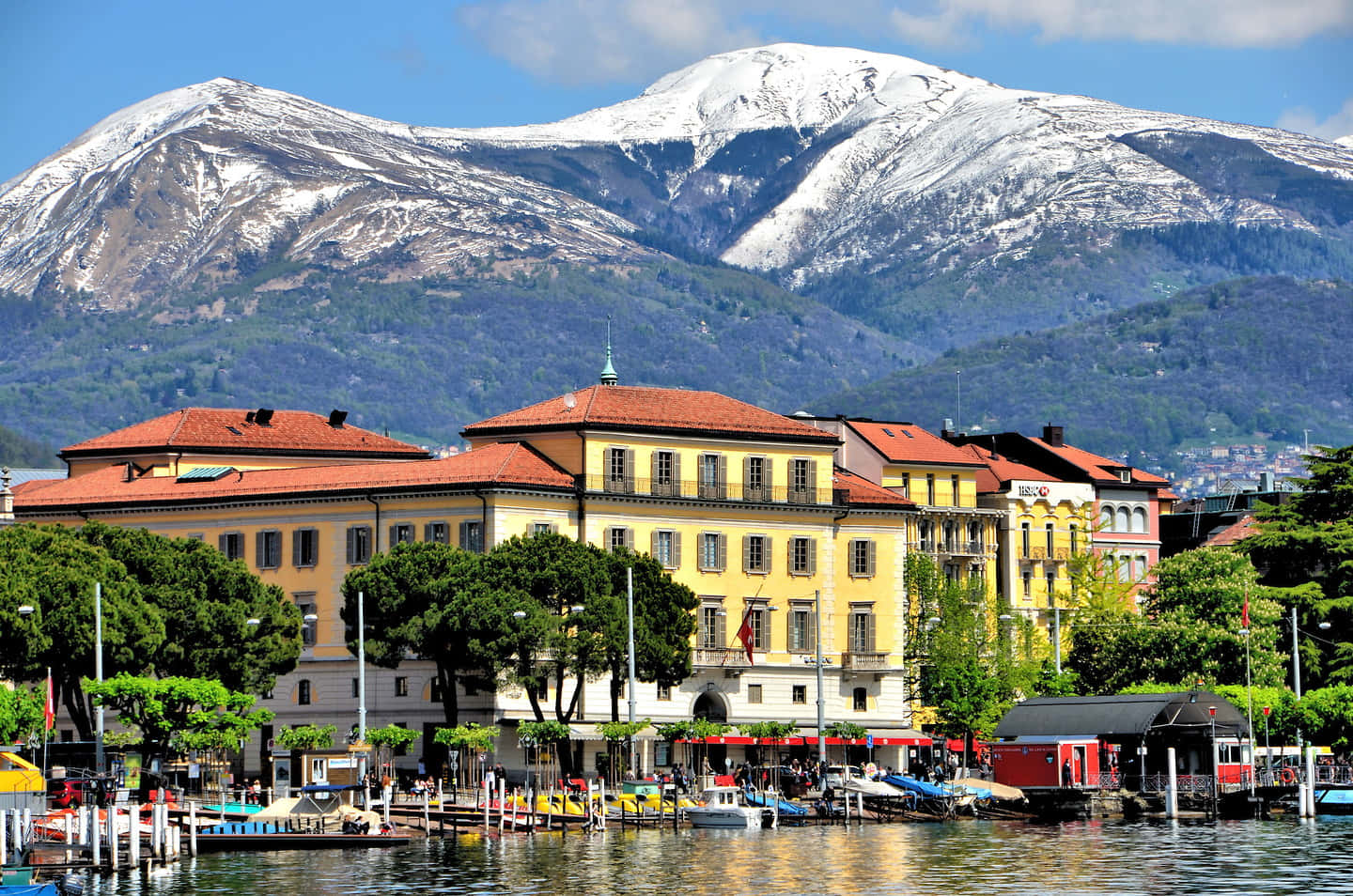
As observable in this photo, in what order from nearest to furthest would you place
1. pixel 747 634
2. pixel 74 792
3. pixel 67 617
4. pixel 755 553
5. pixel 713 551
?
pixel 74 792 → pixel 67 617 → pixel 747 634 → pixel 713 551 → pixel 755 553

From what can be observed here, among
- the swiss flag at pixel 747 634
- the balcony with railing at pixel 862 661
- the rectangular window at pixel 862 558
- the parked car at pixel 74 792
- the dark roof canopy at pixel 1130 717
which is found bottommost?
the parked car at pixel 74 792

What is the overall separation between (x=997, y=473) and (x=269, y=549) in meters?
62.6

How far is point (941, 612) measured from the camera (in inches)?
6526

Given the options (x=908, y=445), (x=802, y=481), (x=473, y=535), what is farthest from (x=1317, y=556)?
(x=473, y=535)

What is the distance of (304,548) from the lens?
492ft

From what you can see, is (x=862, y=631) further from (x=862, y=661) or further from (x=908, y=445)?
(x=908, y=445)

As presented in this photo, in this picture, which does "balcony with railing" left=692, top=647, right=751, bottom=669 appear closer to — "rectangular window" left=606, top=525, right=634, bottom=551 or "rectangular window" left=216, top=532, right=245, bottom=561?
"rectangular window" left=606, top=525, right=634, bottom=551

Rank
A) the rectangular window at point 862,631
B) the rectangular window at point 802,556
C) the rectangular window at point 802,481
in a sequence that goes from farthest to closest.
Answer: the rectangular window at point 862,631, the rectangular window at point 802,481, the rectangular window at point 802,556

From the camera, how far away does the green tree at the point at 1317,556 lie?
15975cm

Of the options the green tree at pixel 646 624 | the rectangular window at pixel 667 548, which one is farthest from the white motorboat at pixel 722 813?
the rectangular window at pixel 667 548

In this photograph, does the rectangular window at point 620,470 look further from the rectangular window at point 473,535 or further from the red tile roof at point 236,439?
the red tile roof at point 236,439

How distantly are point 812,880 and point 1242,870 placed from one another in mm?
17433

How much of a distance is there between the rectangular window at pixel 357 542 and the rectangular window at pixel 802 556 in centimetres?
2654

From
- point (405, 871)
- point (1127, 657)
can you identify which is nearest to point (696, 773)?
point (1127, 657)
